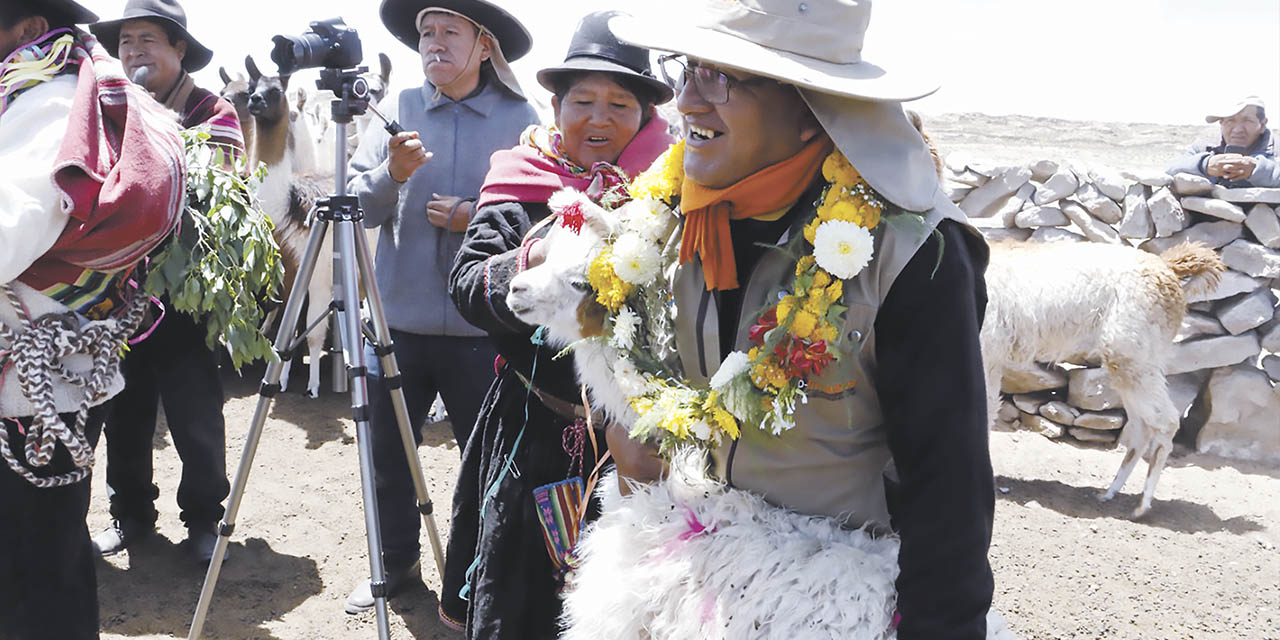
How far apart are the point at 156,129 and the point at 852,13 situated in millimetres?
1966

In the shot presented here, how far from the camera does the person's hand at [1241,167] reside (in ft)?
21.7

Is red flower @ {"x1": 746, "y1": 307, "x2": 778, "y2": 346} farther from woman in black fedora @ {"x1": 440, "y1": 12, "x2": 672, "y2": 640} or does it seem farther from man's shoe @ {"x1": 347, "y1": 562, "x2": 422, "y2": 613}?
man's shoe @ {"x1": 347, "y1": 562, "x2": 422, "y2": 613}

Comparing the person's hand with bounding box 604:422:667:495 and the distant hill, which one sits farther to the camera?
the distant hill

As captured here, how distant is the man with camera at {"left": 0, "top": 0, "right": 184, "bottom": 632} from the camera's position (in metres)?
2.22

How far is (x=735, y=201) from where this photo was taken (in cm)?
160

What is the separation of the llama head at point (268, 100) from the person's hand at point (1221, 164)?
6.89m

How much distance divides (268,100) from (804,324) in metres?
6.73

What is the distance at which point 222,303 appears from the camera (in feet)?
10.9

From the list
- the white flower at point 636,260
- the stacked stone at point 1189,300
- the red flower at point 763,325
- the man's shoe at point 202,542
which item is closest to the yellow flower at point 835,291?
the red flower at point 763,325

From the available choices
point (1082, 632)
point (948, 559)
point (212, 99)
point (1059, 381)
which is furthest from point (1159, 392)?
point (212, 99)

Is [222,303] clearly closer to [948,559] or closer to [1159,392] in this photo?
[948,559]

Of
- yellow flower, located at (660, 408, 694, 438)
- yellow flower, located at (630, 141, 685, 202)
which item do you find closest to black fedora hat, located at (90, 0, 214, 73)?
yellow flower, located at (630, 141, 685, 202)

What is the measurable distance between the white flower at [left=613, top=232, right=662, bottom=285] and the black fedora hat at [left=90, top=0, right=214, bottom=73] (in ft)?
11.1

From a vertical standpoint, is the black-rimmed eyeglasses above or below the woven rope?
above
